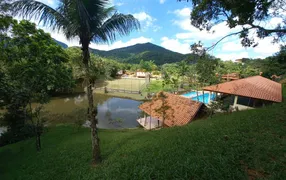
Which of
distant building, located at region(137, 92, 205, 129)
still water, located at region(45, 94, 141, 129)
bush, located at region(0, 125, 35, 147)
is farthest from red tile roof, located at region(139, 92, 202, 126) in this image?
bush, located at region(0, 125, 35, 147)

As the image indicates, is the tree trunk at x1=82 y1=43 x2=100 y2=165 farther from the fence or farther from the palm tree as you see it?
the fence

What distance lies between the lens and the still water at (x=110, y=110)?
14.2m

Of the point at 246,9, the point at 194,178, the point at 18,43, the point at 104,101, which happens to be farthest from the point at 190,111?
the point at 104,101

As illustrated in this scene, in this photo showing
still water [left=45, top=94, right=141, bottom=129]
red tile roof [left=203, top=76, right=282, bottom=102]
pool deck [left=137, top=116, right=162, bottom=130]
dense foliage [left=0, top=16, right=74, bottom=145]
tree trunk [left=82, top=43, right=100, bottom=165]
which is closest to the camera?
tree trunk [left=82, top=43, right=100, bottom=165]

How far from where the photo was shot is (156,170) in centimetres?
359

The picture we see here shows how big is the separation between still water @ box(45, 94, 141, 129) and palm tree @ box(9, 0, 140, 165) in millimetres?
7949

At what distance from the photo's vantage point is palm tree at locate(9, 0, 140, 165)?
383 cm

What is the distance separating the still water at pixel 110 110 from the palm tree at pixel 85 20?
795cm

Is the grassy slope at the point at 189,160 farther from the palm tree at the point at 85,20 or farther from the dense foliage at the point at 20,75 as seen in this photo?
the dense foliage at the point at 20,75

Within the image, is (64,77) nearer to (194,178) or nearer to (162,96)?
(162,96)

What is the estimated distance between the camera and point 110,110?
18719 millimetres

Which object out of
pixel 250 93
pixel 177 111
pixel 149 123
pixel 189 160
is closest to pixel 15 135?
pixel 149 123

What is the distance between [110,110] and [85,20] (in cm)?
1574

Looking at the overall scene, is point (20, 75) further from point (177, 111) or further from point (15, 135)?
point (177, 111)
